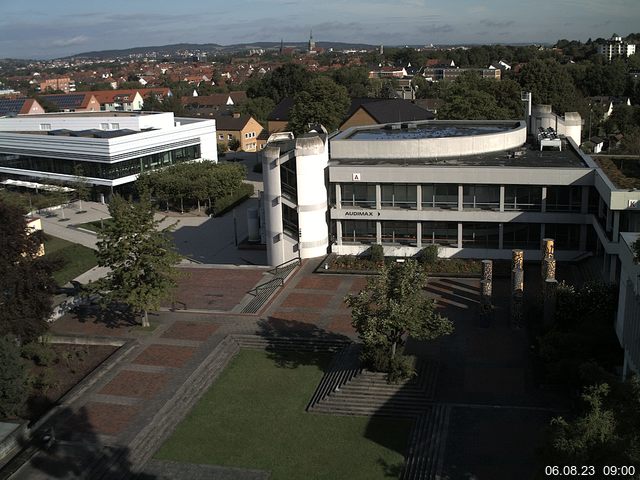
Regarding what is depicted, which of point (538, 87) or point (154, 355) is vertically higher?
point (538, 87)

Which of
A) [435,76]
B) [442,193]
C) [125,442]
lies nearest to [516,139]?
[442,193]

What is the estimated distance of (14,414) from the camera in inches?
898

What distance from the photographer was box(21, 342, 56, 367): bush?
2669 cm

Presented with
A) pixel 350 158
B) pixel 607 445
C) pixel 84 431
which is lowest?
pixel 84 431

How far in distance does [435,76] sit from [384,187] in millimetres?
157066

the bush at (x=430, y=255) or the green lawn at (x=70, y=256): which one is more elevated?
the bush at (x=430, y=255)

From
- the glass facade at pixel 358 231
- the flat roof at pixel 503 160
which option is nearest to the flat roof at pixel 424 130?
the flat roof at pixel 503 160

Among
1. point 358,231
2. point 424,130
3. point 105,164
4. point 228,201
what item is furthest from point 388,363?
point 105,164

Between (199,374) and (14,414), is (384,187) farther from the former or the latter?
(14,414)

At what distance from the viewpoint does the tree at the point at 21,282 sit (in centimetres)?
2594

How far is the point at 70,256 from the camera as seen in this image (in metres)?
44.0

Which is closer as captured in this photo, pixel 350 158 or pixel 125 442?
pixel 125 442

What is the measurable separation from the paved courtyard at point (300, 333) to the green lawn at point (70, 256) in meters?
8.50

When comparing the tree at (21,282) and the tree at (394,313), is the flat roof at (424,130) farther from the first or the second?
the tree at (21,282)
